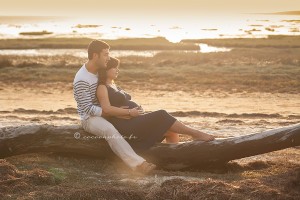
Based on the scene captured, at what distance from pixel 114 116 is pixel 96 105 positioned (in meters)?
0.30

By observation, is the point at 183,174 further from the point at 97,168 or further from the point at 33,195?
the point at 33,195

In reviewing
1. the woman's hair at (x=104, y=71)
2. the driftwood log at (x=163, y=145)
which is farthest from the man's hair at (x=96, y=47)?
the driftwood log at (x=163, y=145)

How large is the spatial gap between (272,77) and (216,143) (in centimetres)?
1516

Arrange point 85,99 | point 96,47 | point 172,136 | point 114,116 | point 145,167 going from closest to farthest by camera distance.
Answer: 1. point 145,167
2. point 96,47
3. point 85,99
4. point 114,116
5. point 172,136

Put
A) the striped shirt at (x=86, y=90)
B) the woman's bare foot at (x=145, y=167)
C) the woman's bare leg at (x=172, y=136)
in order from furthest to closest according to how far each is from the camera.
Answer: the woman's bare leg at (x=172, y=136)
the striped shirt at (x=86, y=90)
the woman's bare foot at (x=145, y=167)

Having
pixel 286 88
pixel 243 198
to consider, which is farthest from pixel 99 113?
pixel 286 88

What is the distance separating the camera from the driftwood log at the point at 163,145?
28.5 ft

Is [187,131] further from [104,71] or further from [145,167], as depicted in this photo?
[104,71]

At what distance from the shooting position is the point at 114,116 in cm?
897

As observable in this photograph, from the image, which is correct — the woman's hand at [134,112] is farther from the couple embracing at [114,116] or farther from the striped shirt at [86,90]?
the striped shirt at [86,90]

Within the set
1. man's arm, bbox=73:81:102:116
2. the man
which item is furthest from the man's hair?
man's arm, bbox=73:81:102:116

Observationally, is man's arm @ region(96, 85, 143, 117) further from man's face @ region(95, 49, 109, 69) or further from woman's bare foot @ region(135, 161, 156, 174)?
woman's bare foot @ region(135, 161, 156, 174)

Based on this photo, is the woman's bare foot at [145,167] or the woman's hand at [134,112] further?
A: the woman's hand at [134,112]

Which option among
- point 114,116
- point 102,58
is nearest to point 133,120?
point 114,116
